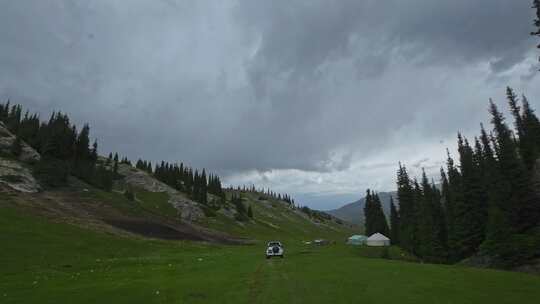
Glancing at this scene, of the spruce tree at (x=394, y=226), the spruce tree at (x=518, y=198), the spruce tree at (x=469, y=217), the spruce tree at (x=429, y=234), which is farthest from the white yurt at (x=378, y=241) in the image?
the spruce tree at (x=518, y=198)

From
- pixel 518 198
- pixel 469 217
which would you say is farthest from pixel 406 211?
pixel 518 198

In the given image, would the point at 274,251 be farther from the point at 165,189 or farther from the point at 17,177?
the point at 165,189

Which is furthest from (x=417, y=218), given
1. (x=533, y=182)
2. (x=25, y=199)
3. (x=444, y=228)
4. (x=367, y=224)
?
(x=25, y=199)

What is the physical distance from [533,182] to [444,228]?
21.6 meters

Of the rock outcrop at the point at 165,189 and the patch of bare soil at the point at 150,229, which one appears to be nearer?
the patch of bare soil at the point at 150,229

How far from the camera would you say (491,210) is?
5916 cm

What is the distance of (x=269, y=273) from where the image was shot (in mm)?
33000

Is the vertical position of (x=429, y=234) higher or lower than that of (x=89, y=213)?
lower

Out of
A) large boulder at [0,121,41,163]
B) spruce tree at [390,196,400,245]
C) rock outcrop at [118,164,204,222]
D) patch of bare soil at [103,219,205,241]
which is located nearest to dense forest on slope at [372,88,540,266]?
spruce tree at [390,196,400,245]

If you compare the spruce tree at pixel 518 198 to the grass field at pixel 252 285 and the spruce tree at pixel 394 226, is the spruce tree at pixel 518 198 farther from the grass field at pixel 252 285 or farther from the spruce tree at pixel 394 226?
the spruce tree at pixel 394 226

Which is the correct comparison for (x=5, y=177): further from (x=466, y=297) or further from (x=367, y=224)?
(x=367, y=224)

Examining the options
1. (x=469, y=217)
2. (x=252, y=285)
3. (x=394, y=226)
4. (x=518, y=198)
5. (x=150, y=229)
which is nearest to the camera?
(x=252, y=285)

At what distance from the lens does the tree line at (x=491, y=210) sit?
184 feet

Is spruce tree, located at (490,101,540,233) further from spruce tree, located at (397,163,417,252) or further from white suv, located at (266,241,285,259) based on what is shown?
white suv, located at (266,241,285,259)
